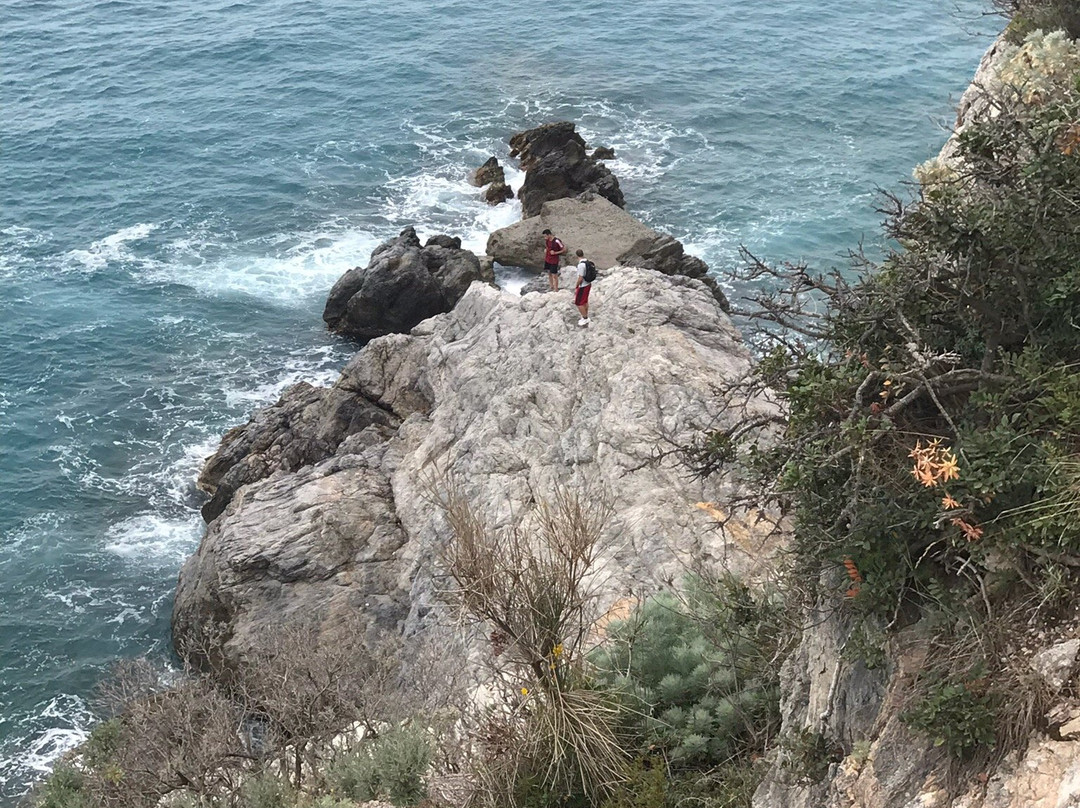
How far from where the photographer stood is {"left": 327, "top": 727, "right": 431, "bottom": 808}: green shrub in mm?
13031

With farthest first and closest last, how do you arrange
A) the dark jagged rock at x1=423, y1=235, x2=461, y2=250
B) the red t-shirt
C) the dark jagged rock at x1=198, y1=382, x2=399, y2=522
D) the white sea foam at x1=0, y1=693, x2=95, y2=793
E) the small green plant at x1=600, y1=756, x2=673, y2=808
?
the dark jagged rock at x1=423, y1=235, x2=461, y2=250 < the dark jagged rock at x1=198, y1=382, x2=399, y2=522 < the red t-shirt < the white sea foam at x1=0, y1=693, x2=95, y2=793 < the small green plant at x1=600, y1=756, x2=673, y2=808

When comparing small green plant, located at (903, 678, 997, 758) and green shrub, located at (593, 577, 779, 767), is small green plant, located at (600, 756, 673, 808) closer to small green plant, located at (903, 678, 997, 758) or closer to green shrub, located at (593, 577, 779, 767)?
green shrub, located at (593, 577, 779, 767)

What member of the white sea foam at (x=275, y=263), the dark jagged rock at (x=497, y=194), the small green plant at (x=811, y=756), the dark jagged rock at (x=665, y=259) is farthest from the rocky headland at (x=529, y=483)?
the dark jagged rock at (x=497, y=194)

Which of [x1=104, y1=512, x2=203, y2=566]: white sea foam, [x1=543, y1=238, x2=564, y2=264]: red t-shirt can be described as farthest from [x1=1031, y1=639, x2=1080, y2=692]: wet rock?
[x1=104, y1=512, x2=203, y2=566]: white sea foam

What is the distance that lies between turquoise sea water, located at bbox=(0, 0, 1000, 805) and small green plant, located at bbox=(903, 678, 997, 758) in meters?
22.2

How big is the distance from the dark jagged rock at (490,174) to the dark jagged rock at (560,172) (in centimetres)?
128

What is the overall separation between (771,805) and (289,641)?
13150 millimetres

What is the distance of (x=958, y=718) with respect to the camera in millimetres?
7137

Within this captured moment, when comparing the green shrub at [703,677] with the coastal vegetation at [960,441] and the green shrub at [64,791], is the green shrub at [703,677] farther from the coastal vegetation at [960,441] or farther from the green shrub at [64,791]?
the green shrub at [64,791]

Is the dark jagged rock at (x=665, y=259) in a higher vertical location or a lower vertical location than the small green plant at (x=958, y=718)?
lower

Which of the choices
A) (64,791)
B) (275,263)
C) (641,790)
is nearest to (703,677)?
(641,790)

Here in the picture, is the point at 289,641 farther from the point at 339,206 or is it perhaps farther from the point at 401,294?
the point at 339,206

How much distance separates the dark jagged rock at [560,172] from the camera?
146ft

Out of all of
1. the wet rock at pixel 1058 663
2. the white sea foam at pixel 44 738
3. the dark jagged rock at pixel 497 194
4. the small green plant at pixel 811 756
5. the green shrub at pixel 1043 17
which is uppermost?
the green shrub at pixel 1043 17
